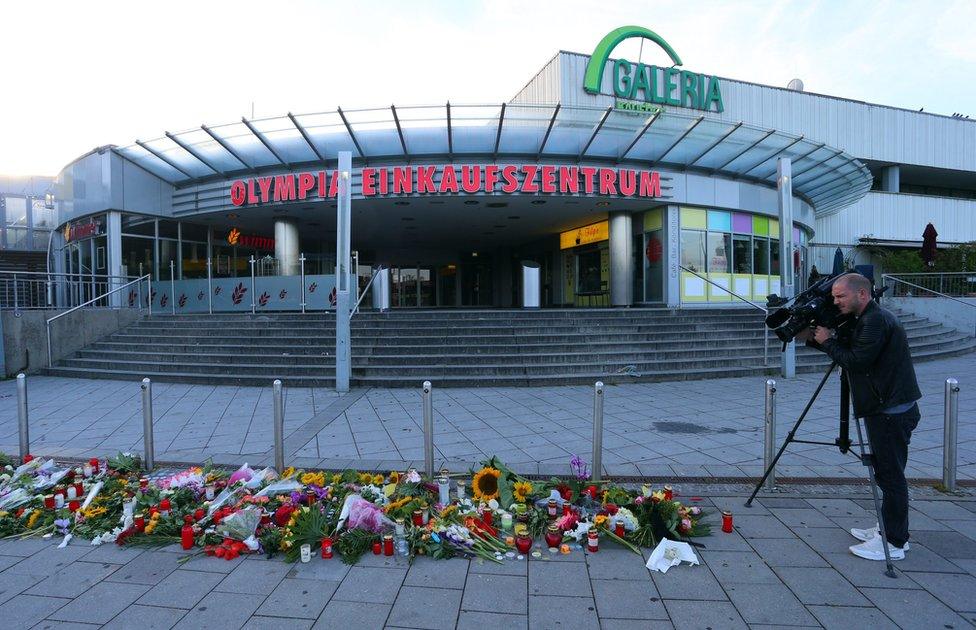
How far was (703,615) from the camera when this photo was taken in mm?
2643

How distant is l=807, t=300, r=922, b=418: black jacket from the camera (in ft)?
10.1

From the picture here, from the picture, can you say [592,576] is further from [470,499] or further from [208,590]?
[208,590]

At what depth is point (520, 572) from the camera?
311 cm

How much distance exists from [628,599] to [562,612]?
410 millimetres

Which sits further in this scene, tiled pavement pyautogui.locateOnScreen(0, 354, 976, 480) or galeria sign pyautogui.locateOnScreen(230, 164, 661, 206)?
galeria sign pyautogui.locateOnScreen(230, 164, 661, 206)

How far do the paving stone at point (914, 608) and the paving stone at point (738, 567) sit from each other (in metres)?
0.50

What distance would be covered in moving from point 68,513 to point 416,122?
12120 millimetres

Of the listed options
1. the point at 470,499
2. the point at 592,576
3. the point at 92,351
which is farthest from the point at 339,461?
the point at 92,351

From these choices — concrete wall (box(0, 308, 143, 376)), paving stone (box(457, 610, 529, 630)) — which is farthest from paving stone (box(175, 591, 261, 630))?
concrete wall (box(0, 308, 143, 376))

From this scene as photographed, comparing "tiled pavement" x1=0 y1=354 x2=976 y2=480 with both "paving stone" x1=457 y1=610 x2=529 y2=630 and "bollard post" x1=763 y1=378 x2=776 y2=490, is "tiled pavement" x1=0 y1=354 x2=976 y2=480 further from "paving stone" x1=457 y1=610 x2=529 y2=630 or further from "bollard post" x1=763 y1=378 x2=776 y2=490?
"paving stone" x1=457 y1=610 x2=529 y2=630

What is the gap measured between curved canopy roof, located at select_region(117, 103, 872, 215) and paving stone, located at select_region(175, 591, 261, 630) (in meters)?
12.3

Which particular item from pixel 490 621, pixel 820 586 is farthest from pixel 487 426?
pixel 820 586

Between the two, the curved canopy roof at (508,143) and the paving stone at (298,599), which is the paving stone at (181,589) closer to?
the paving stone at (298,599)

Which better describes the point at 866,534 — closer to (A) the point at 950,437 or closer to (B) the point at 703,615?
(B) the point at 703,615
